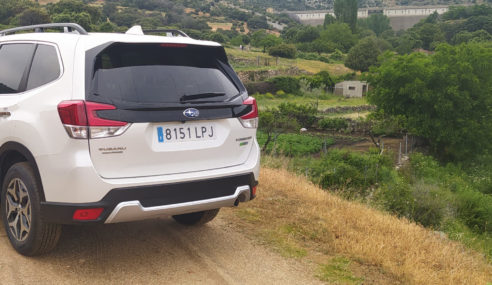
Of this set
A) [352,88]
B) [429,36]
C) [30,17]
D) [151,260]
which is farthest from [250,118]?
[429,36]

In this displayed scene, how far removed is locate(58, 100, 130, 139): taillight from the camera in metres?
3.80

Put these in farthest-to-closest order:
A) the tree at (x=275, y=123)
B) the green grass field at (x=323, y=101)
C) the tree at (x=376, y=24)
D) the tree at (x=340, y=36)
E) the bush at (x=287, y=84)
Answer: the tree at (x=376, y=24) → the tree at (x=340, y=36) → the bush at (x=287, y=84) → the green grass field at (x=323, y=101) → the tree at (x=275, y=123)

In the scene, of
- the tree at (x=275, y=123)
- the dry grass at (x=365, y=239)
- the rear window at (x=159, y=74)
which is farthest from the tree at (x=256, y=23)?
the rear window at (x=159, y=74)

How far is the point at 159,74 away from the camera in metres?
4.22

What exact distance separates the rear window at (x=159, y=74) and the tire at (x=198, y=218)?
1463 mm

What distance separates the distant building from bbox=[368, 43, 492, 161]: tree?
122 ft

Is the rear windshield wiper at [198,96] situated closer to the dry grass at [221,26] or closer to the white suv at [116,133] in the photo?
the white suv at [116,133]

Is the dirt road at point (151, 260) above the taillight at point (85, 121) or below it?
below

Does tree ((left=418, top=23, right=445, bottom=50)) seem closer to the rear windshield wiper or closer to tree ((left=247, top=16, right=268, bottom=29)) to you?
tree ((left=247, top=16, right=268, bottom=29))

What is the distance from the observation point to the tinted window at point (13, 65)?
466 cm

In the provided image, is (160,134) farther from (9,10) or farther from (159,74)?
(9,10)

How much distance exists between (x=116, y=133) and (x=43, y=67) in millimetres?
Result: 1071

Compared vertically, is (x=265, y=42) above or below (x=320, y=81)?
above

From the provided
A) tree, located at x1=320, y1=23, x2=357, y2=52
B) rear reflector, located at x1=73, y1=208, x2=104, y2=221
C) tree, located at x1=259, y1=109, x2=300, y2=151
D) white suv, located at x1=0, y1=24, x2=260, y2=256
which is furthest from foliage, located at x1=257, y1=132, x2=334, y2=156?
tree, located at x1=320, y1=23, x2=357, y2=52
